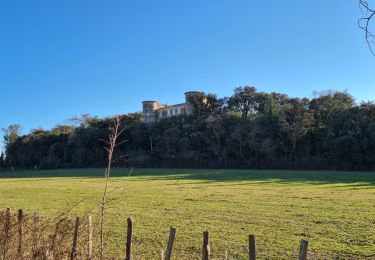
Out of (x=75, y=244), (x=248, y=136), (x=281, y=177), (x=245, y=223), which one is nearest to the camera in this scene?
(x=75, y=244)

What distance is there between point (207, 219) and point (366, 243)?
4826 millimetres

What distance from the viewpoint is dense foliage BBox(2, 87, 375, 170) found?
45312 mm

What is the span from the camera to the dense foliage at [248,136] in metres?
45.3

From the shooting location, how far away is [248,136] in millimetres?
54281

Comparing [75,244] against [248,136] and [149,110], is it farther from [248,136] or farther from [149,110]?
[149,110]

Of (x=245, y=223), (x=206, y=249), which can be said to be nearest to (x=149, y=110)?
(x=245, y=223)

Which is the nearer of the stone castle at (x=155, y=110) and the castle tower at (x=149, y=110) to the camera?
the stone castle at (x=155, y=110)

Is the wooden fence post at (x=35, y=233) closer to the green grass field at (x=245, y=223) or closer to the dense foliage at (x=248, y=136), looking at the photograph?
the green grass field at (x=245, y=223)

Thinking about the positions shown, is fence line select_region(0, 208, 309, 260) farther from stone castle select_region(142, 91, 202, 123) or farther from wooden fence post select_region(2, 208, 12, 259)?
stone castle select_region(142, 91, 202, 123)

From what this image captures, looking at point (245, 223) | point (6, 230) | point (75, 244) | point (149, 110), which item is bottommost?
point (245, 223)

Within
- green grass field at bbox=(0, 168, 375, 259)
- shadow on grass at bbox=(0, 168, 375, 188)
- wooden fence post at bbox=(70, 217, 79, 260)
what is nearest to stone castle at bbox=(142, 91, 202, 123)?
shadow on grass at bbox=(0, 168, 375, 188)

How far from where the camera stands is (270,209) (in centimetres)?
1383

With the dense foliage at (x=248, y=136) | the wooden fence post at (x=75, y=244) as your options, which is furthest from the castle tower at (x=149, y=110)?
the wooden fence post at (x=75, y=244)

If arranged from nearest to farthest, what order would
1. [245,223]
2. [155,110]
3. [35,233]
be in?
[35,233] → [245,223] → [155,110]
